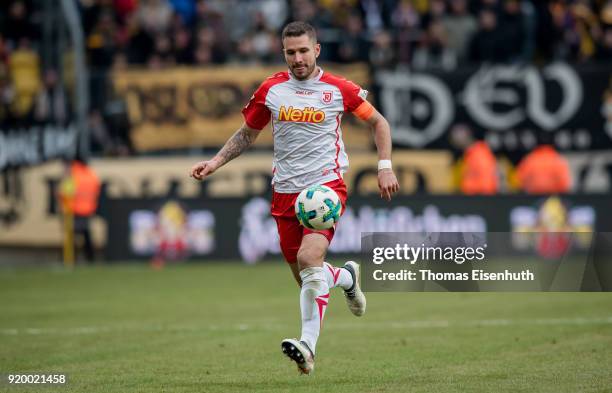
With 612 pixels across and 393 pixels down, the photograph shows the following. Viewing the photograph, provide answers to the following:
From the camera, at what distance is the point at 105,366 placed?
32.1ft

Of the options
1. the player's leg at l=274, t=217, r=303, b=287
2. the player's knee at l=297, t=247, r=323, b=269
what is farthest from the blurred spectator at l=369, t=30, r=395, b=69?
the player's knee at l=297, t=247, r=323, b=269

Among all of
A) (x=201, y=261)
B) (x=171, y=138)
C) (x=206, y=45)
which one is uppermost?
(x=206, y=45)

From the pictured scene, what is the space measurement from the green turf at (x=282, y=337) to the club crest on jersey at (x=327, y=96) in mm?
2004

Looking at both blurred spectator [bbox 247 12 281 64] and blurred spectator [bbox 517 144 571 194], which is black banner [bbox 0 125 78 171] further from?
blurred spectator [bbox 517 144 571 194]

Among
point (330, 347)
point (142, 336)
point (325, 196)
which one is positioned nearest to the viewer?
point (325, 196)

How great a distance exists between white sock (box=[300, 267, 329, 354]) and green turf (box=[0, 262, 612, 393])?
1.41 feet

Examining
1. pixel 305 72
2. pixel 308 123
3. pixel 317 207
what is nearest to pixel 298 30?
pixel 305 72

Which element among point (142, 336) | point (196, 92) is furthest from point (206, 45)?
point (142, 336)

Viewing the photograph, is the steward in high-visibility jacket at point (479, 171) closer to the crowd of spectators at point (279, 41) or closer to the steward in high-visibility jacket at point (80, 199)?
the crowd of spectators at point (279, 41)

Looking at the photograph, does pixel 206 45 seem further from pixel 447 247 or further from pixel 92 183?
pixel 447 247

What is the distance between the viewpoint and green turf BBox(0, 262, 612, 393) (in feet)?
28.6

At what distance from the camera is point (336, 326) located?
12773 mm

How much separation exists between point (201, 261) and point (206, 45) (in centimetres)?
467

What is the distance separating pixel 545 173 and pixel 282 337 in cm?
1140
